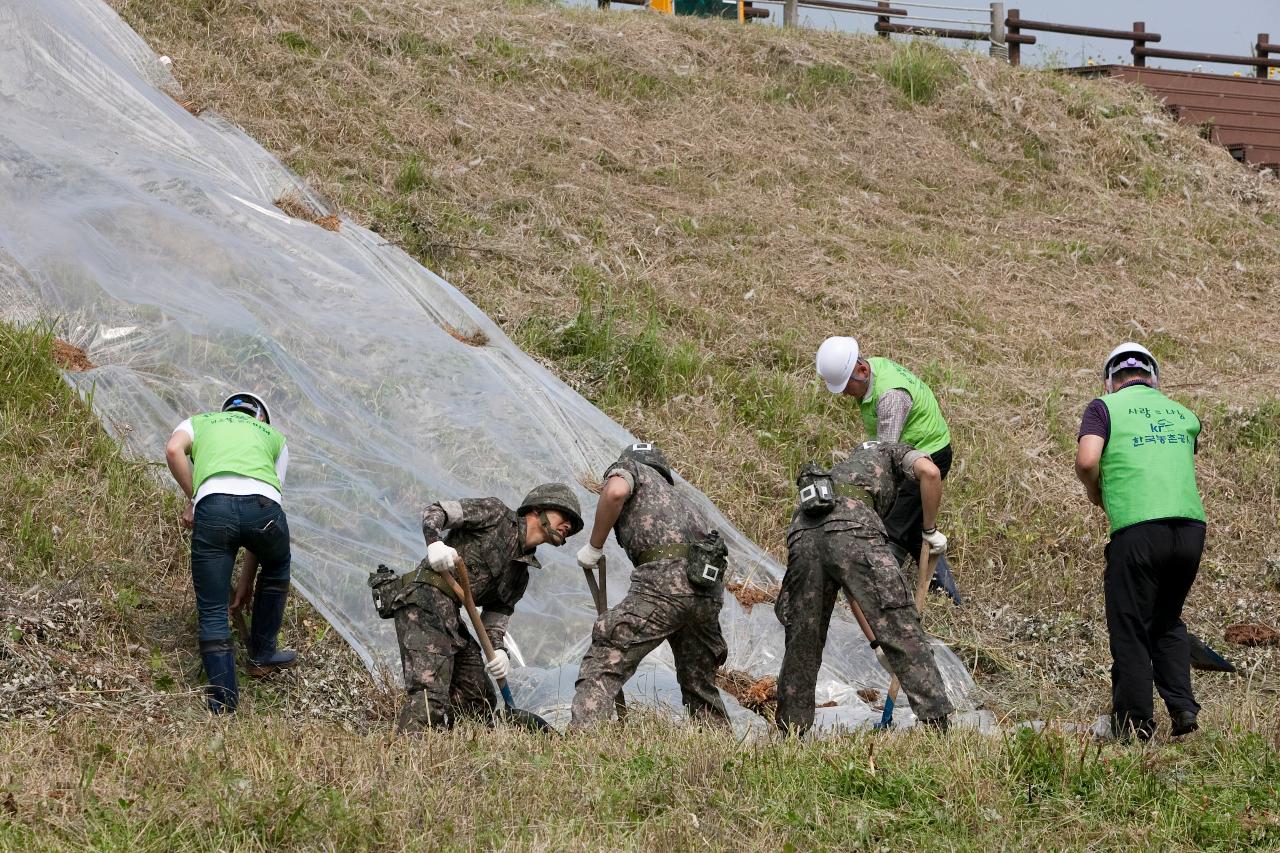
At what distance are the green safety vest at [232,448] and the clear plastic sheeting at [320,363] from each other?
2.37ft

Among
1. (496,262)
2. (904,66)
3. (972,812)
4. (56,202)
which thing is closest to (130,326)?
(56,202)

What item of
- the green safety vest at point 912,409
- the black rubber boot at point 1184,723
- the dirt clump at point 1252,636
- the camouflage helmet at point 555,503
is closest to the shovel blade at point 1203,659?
the black rubber boot at point 1184,723

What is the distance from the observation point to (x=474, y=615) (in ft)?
17.2

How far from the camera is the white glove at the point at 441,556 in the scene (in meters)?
4.95

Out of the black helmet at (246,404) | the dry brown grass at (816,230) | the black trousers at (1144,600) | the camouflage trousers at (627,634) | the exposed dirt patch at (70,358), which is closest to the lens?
the black trousers at (1144,600)

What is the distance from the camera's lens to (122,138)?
28.9 ft

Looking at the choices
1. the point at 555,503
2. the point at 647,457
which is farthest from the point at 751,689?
the point at 555,503

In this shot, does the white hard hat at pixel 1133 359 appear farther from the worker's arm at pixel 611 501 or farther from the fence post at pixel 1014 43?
the fence post at pixel 1014 43

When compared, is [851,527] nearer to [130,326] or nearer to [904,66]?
[130,326]

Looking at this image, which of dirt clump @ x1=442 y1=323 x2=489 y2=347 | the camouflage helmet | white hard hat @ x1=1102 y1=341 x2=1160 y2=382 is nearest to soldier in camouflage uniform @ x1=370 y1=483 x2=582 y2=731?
the camouflage helmet

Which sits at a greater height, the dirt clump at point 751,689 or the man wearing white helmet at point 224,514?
the man wearing white helmet at point 224,514

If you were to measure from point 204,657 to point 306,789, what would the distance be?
2036 millimetres

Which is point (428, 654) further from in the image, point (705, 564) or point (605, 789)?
point (605, 789)

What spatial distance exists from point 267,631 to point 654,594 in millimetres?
1808
